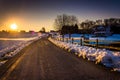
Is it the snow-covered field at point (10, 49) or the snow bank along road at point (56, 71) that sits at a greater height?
the snow bank along road at point (56, 71)

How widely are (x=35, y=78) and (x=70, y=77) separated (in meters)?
1.52

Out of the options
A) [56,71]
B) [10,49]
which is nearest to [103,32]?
[10,49]

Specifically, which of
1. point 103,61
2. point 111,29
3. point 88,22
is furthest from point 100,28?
point 103,61

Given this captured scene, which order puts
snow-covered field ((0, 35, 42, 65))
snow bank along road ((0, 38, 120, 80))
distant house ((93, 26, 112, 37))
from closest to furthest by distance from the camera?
snow bank along road ((0, 38, 120, 80)) → snow-covered field ((0, 35, 42, 65)) → distant house ((93, 26, 112, 37))

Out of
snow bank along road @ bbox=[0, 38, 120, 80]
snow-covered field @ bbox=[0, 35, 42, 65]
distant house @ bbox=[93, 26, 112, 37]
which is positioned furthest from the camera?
distant house @ bbox=[93, 26, 112, 37]

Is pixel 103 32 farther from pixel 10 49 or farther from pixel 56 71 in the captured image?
pixel 56 71

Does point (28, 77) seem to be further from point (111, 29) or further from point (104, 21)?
point (104, 21)

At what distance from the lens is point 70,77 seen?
8477 millimetres

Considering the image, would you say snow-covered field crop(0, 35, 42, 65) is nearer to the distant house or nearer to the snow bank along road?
the snow bank along road

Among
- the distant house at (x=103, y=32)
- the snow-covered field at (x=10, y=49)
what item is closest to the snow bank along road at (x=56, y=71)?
the snow-covered field at (x=10, y=49)

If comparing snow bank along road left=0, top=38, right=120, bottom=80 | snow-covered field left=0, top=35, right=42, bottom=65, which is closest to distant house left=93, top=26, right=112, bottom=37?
snow-covered field left=0, top=35, right=42, bottom=65

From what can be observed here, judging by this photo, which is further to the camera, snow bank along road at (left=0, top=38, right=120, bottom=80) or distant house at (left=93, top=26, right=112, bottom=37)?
distant house at (left=93, top=26, right=112, bottom=37)

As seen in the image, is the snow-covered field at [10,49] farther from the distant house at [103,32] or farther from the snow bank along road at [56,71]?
the distant house at [103,32]

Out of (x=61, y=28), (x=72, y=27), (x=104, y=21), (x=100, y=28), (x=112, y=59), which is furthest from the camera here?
(x=104, y=21)
